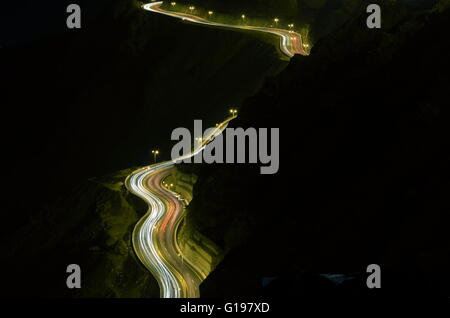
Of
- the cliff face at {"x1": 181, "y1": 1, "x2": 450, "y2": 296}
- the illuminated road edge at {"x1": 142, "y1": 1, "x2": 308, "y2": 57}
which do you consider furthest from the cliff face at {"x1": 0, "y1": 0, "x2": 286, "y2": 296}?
the cliff face at {"x1": 181, "y1": 1, "x2": 450, "y2": 296}

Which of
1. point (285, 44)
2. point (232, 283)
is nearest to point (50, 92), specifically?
point (285, 44)

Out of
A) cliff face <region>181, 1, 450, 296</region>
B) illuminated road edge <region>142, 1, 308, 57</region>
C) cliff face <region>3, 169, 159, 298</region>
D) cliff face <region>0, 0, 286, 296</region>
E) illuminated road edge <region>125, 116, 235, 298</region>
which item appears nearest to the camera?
cliff face <region>181, 1, 450, 296</region>

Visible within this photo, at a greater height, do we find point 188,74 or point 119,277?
point 188,74

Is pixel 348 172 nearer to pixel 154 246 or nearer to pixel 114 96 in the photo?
pixel 154 246

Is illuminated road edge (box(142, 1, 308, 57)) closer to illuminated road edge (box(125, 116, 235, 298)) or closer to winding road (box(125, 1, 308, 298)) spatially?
winding road (box(125, 1, 308, 298))

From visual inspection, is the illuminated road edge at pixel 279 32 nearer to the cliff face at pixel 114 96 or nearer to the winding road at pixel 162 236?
the cliff face at pixel 114 96

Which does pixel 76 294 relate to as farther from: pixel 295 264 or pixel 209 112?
pixel 209 112
